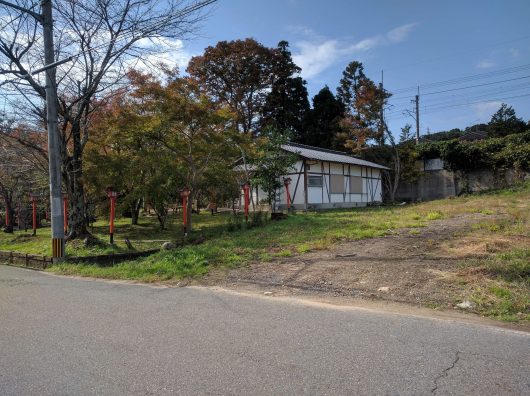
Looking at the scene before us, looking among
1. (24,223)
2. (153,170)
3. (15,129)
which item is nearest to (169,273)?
(153,170)

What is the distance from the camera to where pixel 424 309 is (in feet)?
19.5

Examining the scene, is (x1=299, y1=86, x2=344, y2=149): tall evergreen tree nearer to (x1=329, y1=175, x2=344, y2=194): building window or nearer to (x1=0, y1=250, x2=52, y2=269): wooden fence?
(x1=329, y1=175, x2=344, y2=194): building window

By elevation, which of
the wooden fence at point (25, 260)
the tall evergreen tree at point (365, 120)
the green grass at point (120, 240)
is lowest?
the wooden fence at point (25, 260)

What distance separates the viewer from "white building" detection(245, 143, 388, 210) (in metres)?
24.9

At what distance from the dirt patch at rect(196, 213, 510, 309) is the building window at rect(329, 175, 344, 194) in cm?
1664

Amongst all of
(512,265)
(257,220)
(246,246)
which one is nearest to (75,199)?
(257,220)

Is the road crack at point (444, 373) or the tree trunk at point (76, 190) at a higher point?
the tree trunk at point (76, 190)

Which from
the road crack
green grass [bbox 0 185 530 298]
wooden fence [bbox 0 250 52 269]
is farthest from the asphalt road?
wooden fence [bbox 0 250 52 269]

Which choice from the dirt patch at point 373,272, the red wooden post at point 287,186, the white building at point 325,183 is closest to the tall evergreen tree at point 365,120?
the white building at point 325,183

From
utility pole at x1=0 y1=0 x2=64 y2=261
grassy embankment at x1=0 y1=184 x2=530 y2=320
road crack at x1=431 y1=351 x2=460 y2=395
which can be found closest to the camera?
road crack at x1=431 y1=351 x2=460 y2=395

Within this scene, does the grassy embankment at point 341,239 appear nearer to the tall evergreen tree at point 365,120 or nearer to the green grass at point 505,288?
the green grass at point 505,288

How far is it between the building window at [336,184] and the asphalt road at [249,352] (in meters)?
21.5

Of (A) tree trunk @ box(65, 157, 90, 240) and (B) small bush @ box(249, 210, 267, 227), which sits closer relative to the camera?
(A) tree trunk @ box(65, 157, 90, 240)

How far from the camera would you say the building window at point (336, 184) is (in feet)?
90.3
